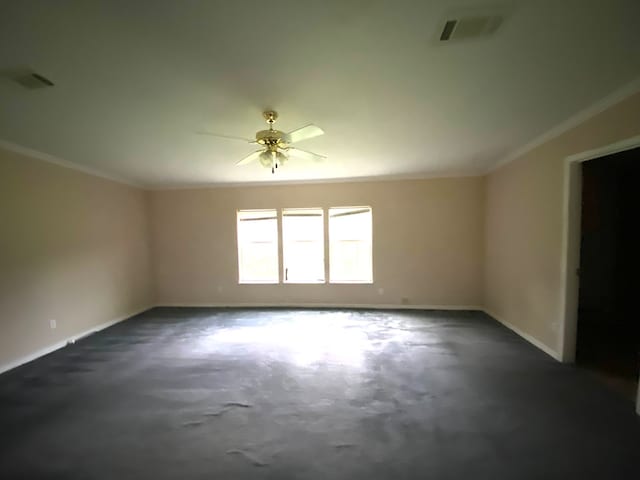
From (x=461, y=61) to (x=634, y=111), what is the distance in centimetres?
155

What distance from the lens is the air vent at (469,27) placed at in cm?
144

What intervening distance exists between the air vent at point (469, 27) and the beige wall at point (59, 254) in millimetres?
4518

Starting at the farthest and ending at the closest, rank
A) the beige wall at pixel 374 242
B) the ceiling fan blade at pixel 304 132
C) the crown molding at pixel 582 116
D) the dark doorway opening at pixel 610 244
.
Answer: the beige wall at pixel 374 242 < the dark doorway opening at pixel 610 244 < the ceiling fan blade at pixel 304 132 < the crown molding at pixel 582 116

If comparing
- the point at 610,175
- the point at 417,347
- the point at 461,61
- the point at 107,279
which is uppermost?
the point at 461,61

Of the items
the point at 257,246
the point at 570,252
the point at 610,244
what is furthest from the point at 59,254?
the point at 610,244

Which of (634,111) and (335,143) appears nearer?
(634,111)

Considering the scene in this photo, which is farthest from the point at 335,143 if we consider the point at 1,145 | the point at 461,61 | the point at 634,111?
the point at 1,145

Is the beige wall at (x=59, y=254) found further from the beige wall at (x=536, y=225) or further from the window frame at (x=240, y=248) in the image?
the beige wall at (x=536, y=225)

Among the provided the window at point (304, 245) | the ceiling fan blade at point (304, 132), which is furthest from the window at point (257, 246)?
the ceiling fan blade at point (304, 132)

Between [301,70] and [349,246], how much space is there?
3.75 meters

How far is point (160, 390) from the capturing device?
2.54 metres

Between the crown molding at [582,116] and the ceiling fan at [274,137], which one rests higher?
the crown molding at [582,116]

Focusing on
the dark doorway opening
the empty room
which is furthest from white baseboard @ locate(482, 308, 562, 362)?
the dark doorway opening

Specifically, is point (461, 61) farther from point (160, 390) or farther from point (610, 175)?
point (610, 175)
